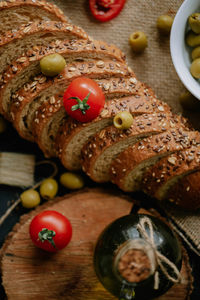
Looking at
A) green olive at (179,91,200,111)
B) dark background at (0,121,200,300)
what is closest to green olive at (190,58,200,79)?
green olive at (179,91,200,111)

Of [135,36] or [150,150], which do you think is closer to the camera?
[150,150]

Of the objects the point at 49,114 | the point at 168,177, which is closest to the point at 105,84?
the point at 49,114

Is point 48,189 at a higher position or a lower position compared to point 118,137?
lower

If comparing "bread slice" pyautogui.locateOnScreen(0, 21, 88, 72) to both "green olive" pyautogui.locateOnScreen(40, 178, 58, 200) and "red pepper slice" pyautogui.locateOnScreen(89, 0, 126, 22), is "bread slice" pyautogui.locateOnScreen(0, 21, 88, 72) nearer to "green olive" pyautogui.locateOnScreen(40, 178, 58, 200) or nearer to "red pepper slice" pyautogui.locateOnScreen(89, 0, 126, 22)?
"red pepper slice" pyautogui.locateOnScreen(89, 0, 126, 22)

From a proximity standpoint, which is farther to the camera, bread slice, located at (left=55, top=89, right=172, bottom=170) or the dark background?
the dark background

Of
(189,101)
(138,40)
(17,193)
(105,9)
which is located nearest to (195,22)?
(138,40)

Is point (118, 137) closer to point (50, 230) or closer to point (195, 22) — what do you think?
point (50, 230)

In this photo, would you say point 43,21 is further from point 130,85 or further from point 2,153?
point 2,153
